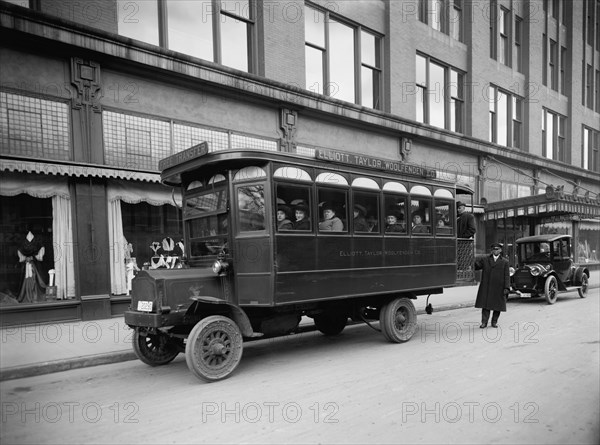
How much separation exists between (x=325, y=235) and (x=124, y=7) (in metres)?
8.13

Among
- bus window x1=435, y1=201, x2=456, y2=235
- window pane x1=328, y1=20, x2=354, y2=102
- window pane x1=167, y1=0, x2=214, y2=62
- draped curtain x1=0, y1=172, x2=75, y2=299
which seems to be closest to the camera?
bus window x1=435, y1=201, x2=456, y2=235

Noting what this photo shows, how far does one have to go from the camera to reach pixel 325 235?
675 centimetres

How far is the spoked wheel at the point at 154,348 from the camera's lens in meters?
6.47

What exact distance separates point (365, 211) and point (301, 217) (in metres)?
1.41

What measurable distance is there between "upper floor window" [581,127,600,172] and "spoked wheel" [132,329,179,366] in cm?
3173

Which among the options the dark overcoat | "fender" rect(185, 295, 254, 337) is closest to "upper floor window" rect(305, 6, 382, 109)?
the dark overcoat

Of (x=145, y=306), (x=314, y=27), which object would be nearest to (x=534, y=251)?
(x=314, y=27)

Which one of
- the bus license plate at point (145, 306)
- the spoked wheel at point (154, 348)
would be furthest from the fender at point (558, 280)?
the bus license plate at point (145, 306)

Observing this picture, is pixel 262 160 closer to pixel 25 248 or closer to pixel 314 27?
pixel 25 248

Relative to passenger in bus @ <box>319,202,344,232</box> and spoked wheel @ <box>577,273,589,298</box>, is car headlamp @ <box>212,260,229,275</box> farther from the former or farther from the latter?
spoked wheel @ <box>577,273,589,298</box>

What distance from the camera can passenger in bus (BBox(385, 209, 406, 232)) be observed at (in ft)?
25.2

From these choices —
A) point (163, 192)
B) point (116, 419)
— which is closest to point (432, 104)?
point (163, 192)

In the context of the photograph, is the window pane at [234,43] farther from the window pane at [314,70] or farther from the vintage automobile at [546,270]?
the vintage automobile at [546,270]

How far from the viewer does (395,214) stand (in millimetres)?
7824
